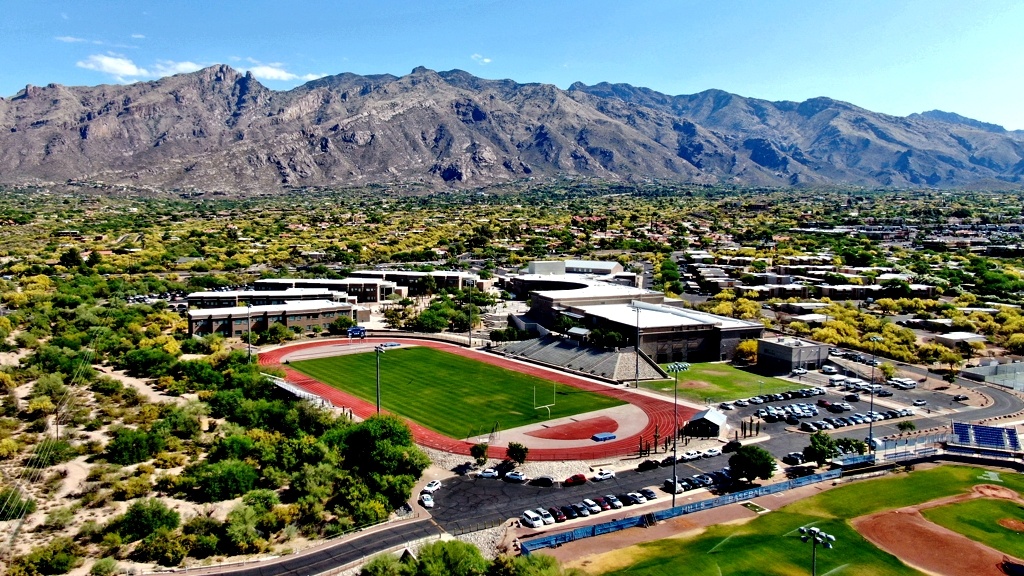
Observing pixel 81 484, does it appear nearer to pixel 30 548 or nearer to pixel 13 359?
pixel 30 548

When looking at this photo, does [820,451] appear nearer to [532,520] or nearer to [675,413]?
[675,413]

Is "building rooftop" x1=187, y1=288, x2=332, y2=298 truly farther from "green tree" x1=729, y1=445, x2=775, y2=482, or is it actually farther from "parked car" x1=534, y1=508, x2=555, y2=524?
"green tree" x1=729, y1=445, x2=775, y2=482

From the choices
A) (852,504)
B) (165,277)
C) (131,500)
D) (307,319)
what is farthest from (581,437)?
(165,277)

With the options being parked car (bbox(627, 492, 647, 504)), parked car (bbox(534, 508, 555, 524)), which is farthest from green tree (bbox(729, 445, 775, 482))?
parked car (bbox(534, 508, 555, 524))

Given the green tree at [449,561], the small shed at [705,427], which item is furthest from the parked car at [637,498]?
the green tree at [449,561]

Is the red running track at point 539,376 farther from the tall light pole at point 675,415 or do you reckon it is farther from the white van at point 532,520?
the white van at point 532,520

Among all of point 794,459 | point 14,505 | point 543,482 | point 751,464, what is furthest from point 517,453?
point 14,505
